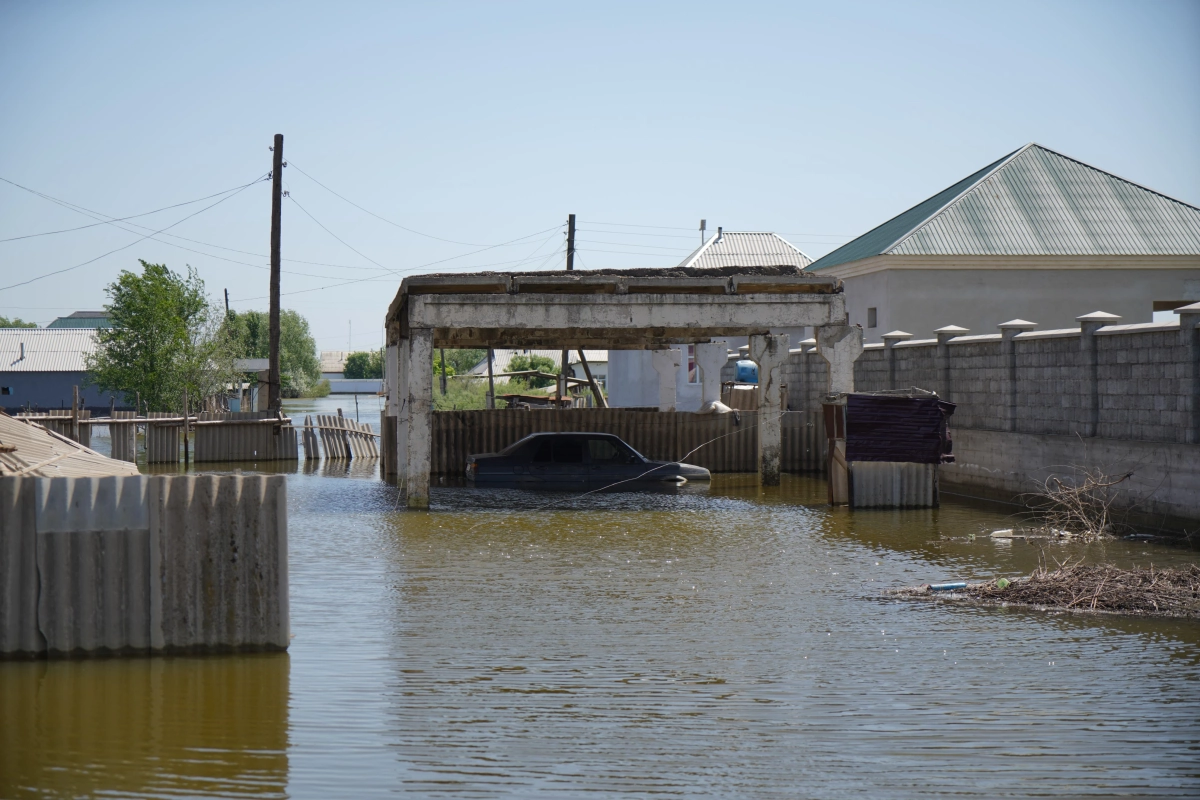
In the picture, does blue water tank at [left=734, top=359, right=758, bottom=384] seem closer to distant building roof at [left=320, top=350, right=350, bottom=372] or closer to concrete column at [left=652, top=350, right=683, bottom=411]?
concrete column at [left=652, top=350, right=683, bottom=411]

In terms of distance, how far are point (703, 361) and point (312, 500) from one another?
16.1m

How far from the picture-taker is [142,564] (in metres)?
7.77

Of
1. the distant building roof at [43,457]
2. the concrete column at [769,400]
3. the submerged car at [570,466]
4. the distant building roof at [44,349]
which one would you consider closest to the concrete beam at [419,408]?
the submerged car at [570,466]

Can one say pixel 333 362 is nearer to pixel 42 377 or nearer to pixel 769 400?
pixel 42 377

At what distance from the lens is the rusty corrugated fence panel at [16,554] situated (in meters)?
7.56

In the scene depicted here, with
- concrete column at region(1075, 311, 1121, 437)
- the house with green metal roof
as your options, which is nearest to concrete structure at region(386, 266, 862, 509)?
concrete column at region(1075, 311, 1121, 437)

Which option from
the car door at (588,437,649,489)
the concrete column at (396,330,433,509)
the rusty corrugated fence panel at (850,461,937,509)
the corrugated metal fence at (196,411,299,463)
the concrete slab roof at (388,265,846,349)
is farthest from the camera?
the corrugated metal fence at (196,411,299,463)

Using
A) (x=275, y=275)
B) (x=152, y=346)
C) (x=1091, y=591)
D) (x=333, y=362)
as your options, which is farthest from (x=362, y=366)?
(x=1091, y=591)

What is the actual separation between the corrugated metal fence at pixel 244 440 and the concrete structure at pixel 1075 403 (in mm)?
15325

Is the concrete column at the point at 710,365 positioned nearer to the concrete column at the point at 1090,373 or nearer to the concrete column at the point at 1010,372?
the concrete column at the point at 1010,372

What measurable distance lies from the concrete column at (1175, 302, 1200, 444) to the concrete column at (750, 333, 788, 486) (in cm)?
826

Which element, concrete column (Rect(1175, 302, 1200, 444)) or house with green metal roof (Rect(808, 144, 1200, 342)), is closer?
concrete column (Rect(1175, 302, 1200, 444))

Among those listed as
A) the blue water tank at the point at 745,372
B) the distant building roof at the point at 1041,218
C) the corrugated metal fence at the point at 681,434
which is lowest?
the corrugated metal fence at the point at 681,434

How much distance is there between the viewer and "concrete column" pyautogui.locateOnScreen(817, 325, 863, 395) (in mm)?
19766
